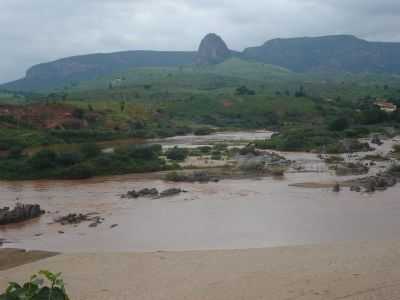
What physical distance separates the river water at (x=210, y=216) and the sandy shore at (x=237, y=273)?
2100 mm

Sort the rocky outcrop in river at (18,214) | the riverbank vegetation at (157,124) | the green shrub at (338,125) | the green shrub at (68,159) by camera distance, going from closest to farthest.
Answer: the rocky outcrop in river at (18,214) < the green shrub at (68,159) < the riverbank vegetation at (157,124) < the green shrub at (338,125)

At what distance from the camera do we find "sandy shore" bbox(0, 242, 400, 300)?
1334 cm

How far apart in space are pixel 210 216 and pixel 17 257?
9204 mm

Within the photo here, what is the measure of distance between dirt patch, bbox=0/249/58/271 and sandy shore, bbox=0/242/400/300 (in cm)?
54

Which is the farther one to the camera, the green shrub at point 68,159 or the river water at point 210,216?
the green shrub at point 68,159

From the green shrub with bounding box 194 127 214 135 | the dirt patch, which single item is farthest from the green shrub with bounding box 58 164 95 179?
the green shrub with bounding box 194 127 214 135

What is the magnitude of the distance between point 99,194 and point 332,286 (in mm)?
20212

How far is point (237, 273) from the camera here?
15133 millimetres

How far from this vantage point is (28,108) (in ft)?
234

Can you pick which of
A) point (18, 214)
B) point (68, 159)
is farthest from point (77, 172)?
point (18, 214)

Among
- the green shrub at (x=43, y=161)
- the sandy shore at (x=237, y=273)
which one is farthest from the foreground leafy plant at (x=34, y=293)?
the green shrub at (x=43, y=161)

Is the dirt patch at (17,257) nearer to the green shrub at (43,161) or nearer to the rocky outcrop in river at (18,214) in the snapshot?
A: the rocky outcrop in river at (18,214)

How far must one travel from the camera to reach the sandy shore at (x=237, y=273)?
43.8 feet

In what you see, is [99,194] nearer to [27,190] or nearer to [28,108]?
[27,190]
